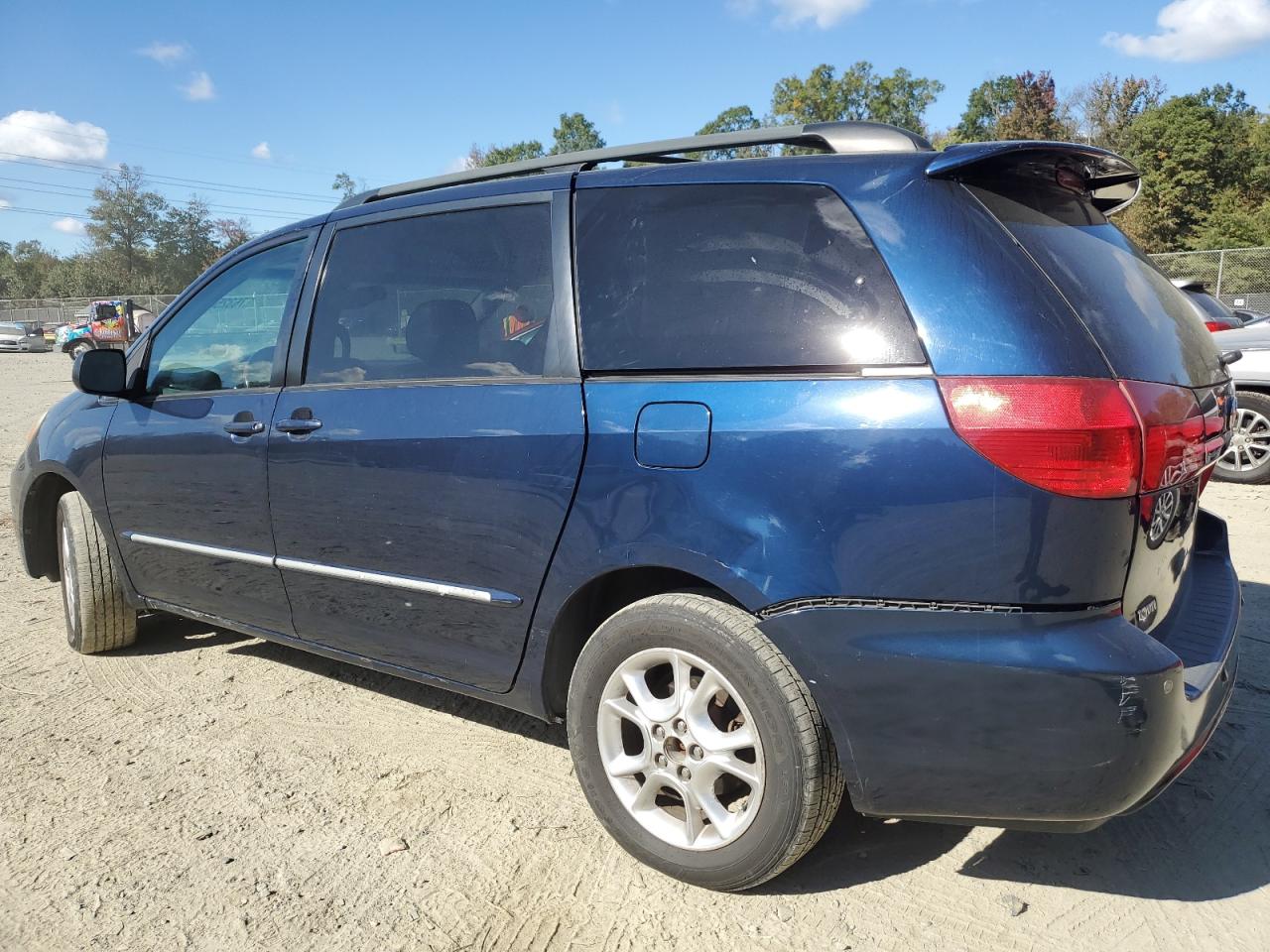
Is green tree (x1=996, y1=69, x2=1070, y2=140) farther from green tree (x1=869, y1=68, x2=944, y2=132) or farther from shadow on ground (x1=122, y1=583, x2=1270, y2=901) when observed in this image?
shadow on ground (x1=122, y1=583, x2=1270, y2=901)

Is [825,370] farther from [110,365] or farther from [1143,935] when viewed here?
[110,365]

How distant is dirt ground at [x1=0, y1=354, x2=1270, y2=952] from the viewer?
234 centimetres

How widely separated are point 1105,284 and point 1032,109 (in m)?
58.9

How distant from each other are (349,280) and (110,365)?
1262mm

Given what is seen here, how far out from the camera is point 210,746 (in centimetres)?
339

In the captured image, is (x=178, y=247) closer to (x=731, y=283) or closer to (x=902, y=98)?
(x=902, y=98)

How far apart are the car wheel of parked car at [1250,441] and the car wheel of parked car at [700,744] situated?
22.4ft

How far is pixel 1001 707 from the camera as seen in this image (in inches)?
79.5

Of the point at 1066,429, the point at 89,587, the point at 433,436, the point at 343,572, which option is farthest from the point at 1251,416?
the point at 89,587

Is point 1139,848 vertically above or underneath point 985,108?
underneath

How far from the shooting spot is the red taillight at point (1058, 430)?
1983mm

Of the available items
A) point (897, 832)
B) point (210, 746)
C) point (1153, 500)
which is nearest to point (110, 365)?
point (210, 746)

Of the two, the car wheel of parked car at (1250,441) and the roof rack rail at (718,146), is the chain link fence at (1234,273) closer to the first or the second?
the car wheel of parked car at (1250,441)

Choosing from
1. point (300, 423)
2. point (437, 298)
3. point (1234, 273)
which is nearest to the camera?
point (437, 298)
